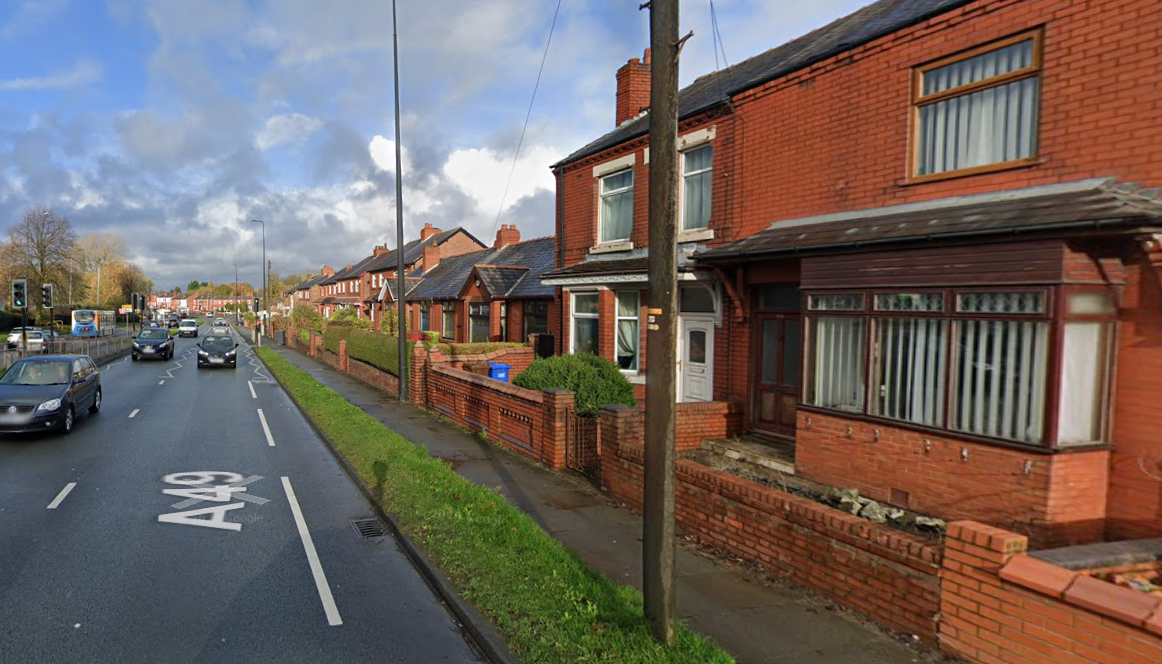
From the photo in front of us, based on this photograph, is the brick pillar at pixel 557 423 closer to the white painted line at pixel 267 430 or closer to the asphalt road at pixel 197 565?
the asphalt road at pixel 197 565

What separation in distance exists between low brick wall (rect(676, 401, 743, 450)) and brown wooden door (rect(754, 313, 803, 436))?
339 mm

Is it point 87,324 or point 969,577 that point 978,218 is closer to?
point 969,577

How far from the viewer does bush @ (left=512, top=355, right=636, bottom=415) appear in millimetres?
11055

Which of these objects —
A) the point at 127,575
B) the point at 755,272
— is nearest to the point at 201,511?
Answer: the point at 127,575

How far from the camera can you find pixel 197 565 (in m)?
6.30

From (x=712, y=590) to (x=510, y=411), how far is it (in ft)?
21.4

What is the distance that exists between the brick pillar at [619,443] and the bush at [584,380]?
1.98 meters

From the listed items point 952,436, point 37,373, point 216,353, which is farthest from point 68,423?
point 216,353

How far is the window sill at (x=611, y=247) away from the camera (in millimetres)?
13488

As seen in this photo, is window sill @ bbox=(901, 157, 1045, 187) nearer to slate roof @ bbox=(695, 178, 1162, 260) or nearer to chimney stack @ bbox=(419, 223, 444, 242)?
slate roof @ bbox=(695, 178, 1162, 260)

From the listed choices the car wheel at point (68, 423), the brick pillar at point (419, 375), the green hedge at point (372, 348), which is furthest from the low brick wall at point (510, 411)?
the car wheel at point (68, 423)

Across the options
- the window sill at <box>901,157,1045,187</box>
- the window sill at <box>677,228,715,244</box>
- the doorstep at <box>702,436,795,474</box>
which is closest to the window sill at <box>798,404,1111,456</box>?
the doorstep at <box>702,436,795,474</box>

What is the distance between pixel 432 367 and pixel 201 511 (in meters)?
8.53

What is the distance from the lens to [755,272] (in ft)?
32.1
